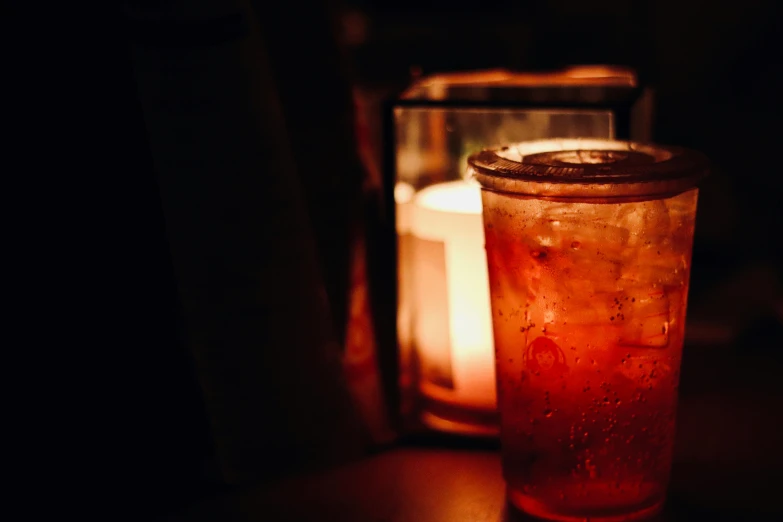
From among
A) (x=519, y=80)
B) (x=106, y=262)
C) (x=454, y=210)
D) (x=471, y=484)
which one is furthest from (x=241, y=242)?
(x=519, y=80)

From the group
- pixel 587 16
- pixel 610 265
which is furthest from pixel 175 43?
pixel 587 16

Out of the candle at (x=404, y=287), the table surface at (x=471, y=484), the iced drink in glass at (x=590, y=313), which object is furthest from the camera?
the candle at (x=404, y=287)

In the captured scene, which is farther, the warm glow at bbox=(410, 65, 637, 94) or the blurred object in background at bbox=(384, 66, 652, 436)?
the warm glow at bbox=(410, 65, 637, 94)

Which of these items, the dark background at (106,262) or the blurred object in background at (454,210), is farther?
the blurred object in background at (454,210)

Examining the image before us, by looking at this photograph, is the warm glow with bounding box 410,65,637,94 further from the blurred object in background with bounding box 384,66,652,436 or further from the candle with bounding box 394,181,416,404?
the candle with bounding box 394,181,416,404

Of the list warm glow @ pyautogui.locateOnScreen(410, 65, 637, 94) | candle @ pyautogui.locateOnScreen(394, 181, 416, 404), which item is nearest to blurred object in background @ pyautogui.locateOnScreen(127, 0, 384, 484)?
candle @ pyautogui.locateOnScreen(394, 181, 416, 404)

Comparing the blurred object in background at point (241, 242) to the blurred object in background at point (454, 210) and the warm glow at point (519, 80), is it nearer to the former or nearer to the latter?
the blurred object in background at point (454, 210)

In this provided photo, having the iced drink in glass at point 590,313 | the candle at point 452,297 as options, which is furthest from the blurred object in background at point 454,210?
the iced drink in glass at point 590,313
